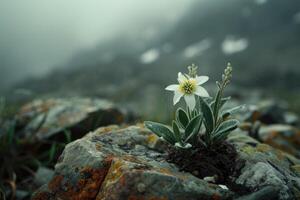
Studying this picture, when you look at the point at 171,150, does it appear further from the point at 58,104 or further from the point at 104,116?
the point at 58,104

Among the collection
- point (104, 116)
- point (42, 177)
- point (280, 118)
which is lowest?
point (42, 177)

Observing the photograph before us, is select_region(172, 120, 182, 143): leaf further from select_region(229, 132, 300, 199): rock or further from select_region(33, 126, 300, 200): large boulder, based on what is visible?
select_region(229, 132, 300, 199): rock

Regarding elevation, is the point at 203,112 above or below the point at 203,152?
above

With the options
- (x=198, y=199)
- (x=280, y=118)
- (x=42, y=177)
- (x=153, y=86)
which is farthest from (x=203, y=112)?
(x=153, y=86)

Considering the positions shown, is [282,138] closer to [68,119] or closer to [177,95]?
[68,119]

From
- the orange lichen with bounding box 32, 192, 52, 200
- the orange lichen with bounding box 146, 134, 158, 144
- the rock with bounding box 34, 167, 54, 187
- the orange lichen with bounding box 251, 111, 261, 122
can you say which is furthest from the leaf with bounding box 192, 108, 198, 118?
the orange lichen with bounding box 251, 111, 261, 122

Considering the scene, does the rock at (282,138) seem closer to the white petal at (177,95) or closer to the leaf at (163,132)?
the leaf at (163,132)
